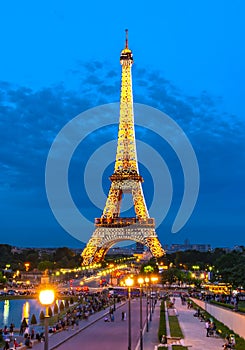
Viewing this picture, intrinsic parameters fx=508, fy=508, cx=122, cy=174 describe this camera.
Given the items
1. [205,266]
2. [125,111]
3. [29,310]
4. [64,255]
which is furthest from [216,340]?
[64,255]

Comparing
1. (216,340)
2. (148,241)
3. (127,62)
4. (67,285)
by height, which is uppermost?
(127,62)

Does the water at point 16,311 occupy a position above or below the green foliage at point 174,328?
above

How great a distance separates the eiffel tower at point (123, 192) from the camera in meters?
79.9

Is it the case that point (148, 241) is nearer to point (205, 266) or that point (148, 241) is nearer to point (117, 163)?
point (117, 163)

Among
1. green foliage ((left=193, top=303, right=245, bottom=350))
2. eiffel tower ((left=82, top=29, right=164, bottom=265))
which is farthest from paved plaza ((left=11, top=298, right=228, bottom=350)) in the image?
eiffel tower ((left=82, top=29, right=164, bottom=265))

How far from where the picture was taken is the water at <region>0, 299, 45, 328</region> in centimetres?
4072

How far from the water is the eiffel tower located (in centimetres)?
2206

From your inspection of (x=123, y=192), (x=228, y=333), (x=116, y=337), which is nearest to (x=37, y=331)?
(x=116, y=337)

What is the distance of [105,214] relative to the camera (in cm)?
8081

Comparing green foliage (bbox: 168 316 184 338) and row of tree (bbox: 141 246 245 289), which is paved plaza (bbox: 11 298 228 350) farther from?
row of tree (bbox: 141 246 245 289)

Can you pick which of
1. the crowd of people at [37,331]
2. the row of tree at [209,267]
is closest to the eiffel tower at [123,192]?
the row of tree at [209,267]

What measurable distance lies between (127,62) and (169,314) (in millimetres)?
49725

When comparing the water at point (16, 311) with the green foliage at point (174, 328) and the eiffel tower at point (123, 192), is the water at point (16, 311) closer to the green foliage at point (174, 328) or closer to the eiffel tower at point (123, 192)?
the green foliage at point (174, 328)

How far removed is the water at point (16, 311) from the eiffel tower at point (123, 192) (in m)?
22.1
